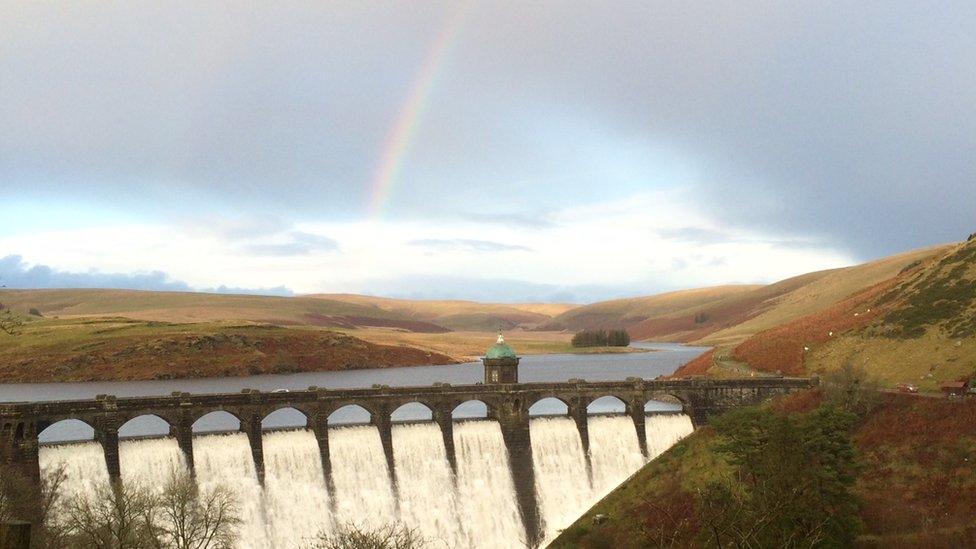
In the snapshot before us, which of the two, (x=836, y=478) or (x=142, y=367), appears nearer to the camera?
(x=836, y=478)

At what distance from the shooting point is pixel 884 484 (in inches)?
2921

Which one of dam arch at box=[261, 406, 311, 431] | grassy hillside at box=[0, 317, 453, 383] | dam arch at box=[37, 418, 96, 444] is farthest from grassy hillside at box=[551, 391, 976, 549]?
grassy hillside at box=[0, 317, 453, 383]

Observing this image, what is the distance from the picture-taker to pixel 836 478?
204 ft

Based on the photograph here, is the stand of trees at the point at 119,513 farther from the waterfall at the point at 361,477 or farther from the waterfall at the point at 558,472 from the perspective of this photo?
the waterfall at the point at 558,472

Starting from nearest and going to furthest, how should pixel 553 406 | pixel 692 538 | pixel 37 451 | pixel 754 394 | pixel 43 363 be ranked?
1. pixel 37 451
2. pixel 692 538
3. pixel 754 394
4. pixel 553 406
5. pixel 43 363

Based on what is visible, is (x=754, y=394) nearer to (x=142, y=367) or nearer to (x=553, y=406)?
(x=553, y=406)

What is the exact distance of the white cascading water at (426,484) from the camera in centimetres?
8031

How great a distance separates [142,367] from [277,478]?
108 m

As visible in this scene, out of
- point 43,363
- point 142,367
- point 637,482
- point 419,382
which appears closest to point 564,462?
point 637,482

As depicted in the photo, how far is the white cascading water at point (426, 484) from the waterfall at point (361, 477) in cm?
172

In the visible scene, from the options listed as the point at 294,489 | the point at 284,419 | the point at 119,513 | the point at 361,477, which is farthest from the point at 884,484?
the point at 284,419

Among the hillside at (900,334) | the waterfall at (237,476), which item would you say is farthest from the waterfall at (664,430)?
the waterfall at (237,476)

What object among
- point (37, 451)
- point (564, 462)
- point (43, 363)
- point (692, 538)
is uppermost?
point (43, 363)

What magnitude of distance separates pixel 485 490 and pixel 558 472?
895cm
